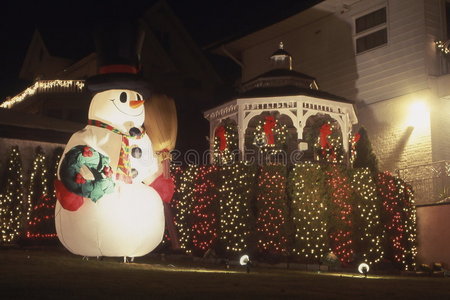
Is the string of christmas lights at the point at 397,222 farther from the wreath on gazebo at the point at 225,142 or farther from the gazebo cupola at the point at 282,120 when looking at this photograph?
the wreath on gazebo at the point at 225,142

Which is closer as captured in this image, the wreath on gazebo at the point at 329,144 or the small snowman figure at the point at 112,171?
the small snowman figure at the point at 112,171

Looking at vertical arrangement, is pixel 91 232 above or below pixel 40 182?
below

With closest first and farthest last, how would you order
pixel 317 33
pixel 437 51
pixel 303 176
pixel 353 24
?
pixel 303 176 → pixel 437 51 → pixel 353 24 → pixel 317 33

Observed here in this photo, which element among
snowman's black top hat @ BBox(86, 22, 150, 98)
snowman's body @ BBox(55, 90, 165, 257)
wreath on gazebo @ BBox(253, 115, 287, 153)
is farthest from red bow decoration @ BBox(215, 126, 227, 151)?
snowman's black top hat @ BBox(86, 22, 150, 98)

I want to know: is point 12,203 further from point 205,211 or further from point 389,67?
point 389,67

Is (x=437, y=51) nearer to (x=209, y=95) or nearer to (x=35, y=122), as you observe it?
(x=35, y=122)

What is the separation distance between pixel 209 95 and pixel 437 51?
52.3 ft

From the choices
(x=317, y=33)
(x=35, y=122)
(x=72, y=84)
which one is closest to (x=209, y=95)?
(x=72, y=84)

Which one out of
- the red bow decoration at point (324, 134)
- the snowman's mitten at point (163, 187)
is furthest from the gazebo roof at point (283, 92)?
the snowman's mitten at point (163, 187)

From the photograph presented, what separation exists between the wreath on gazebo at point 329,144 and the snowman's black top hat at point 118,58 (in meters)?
6.51

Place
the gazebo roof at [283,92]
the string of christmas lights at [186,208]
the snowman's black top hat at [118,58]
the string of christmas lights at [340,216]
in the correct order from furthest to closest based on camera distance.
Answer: the gazebo roof at [283,92]
the string of christmas lights at [186,208]
the string of christmas lights at [340,216]
the snowman's black top hat at [118,58]

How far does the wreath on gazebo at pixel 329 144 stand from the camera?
682 inches

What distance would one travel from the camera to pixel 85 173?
1134cm

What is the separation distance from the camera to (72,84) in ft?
97.3
